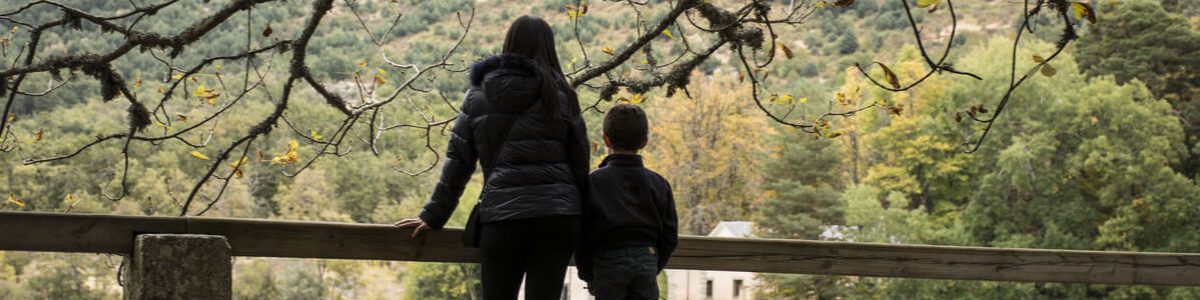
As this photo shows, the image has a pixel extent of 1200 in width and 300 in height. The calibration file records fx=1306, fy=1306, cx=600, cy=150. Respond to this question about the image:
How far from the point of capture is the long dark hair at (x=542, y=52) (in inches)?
109

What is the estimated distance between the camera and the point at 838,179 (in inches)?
1978

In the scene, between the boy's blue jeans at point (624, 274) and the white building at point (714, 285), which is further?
the white building at point (714, 285)

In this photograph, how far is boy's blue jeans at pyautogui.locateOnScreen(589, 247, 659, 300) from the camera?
2877 millimetres

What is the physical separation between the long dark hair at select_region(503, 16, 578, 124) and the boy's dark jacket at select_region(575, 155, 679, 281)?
0.59ft

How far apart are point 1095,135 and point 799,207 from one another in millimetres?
11547

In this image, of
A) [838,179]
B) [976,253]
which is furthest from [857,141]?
[976,253]

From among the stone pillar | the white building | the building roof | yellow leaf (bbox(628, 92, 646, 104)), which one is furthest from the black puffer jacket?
the building roof

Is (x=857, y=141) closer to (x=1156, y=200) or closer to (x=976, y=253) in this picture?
(x=1156, y=200)

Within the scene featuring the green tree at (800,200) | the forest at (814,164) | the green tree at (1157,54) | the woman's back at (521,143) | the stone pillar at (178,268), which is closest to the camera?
the stone pillar at (178,268)

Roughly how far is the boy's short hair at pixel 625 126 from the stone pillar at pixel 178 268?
876 millimetres

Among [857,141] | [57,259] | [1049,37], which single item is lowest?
[57,259]

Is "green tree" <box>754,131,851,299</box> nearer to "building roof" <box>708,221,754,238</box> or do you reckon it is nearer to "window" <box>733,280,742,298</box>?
"building roof" <box>708,221,754,238</box>

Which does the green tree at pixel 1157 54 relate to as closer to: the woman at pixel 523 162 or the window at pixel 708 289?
the window at pixel 708 289

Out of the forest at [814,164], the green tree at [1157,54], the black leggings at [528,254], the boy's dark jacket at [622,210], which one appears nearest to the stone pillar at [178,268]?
the black leggings at [528,254]
